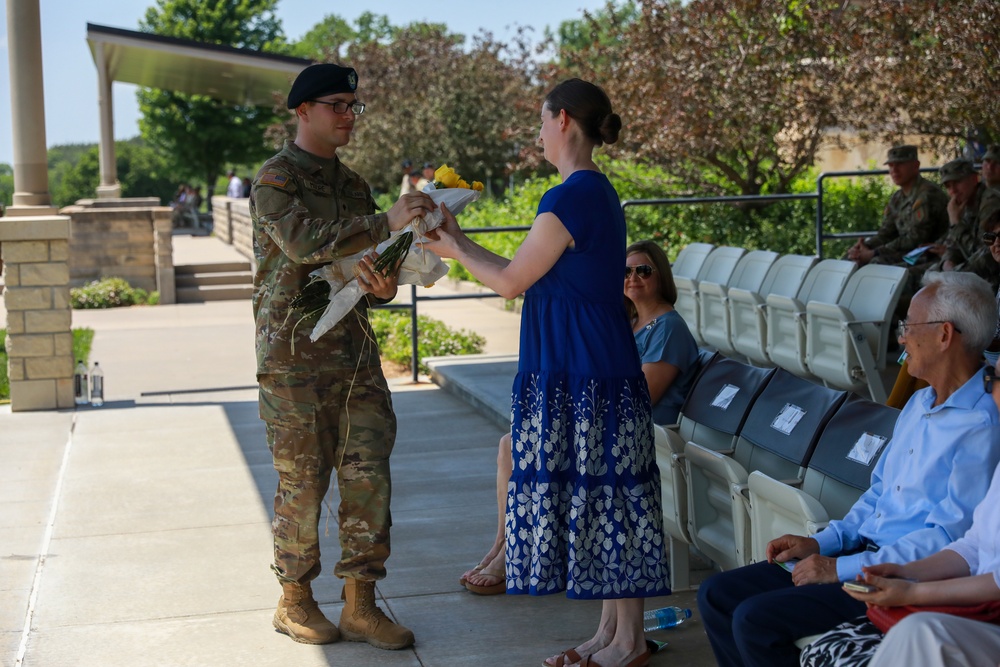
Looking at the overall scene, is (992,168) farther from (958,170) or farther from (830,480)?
(830,480)

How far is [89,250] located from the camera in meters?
19.0

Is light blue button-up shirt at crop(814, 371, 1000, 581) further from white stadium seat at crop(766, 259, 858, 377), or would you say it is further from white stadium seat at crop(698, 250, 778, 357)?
white stadium seat at crop(698, 250, 778, 357)

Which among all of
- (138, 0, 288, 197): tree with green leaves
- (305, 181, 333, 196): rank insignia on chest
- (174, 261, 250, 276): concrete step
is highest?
(138, 0, 288, 197): tree with green leaves

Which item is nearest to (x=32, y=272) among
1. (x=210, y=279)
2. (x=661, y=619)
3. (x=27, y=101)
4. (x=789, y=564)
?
(x=27, y=101)

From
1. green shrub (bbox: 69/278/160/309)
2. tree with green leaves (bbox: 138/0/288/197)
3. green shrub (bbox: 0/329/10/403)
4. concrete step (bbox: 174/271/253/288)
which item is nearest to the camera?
green shrub (bbox: 0/329/10/403)

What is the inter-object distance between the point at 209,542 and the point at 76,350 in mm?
7682

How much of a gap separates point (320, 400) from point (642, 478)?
1.19 meters

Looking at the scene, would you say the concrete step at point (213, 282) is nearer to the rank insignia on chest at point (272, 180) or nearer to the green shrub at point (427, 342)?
the green shrub at point (427, 342)

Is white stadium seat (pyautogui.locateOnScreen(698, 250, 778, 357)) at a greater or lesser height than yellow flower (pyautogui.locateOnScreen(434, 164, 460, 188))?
lesser

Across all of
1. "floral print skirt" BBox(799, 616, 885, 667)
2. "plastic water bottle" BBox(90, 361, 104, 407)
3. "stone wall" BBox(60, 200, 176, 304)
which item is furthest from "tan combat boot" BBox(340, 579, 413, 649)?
"stone wall" BBox(60, 200, 176, 304)

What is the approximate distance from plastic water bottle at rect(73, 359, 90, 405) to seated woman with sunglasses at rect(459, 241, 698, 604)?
5366mm

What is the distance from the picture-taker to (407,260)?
12.7 ft

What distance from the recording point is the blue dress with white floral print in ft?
12.0

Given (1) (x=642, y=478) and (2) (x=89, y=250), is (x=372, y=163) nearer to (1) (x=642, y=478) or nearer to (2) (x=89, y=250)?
(2) (x=89, y=250)
